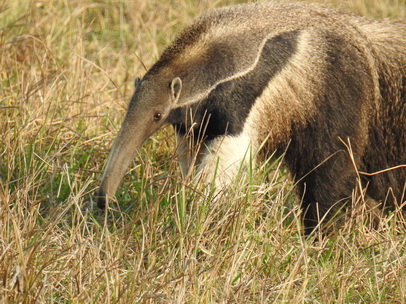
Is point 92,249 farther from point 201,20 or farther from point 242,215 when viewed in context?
point 201,20

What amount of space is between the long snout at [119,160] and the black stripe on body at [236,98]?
12.9 inches

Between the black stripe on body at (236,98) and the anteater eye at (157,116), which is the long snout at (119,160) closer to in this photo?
the anteater eye at (157,116)

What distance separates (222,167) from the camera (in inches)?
215

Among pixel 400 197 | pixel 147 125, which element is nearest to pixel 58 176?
pixel 147 125

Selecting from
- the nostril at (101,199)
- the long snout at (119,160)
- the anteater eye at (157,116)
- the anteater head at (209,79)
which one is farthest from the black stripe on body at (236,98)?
the nostril at (101,199)

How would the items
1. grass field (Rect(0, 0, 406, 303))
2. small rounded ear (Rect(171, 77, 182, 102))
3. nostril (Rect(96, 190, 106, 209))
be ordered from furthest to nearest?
small rounded ear (Rect(171, 77, 182, 102)) < nostril (Rect(96, 190, 106, 209)) < grass field (Rect(0, 0, 406, 303))

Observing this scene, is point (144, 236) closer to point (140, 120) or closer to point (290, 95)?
point (140, 120)

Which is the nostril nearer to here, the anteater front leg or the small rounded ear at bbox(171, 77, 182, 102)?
the anteater front leg

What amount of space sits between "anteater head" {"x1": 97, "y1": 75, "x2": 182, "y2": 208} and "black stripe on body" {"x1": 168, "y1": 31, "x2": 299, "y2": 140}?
129mm

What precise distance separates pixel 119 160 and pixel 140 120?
303mm

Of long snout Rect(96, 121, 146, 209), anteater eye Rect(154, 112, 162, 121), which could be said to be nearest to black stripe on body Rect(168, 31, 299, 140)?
anteater eye Rect(154, 112, 162, 121)

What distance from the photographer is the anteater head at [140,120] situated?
5223mm

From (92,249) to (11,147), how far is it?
5.54 feet

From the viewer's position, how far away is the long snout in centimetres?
520
